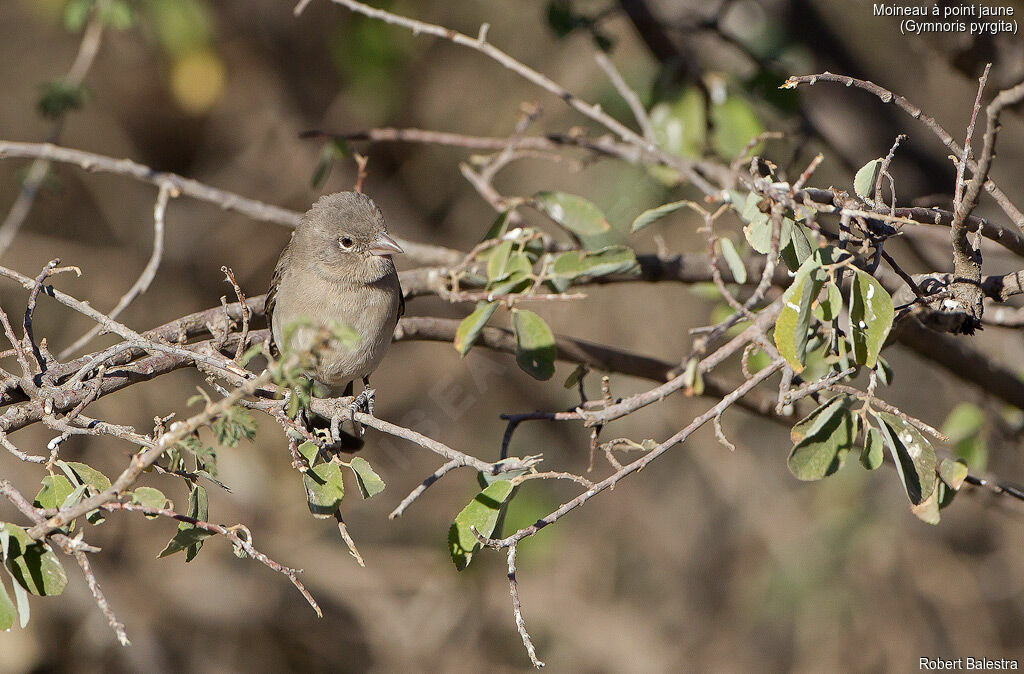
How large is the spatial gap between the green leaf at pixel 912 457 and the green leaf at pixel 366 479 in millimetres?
1370

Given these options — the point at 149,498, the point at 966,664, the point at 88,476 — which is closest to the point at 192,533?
the point at 149,498

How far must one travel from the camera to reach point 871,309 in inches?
87.8

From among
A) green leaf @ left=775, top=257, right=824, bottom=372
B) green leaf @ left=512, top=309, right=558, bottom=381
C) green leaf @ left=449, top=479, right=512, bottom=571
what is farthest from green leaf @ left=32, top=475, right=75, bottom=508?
green leaf @ left=775, top=257, right=824, bottom=372

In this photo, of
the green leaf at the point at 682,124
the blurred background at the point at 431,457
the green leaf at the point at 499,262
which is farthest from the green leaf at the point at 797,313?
the blurred background at the point at 431,457

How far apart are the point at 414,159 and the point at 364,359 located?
474 centimetres

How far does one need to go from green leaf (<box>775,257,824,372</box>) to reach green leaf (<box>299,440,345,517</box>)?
1.23 meters

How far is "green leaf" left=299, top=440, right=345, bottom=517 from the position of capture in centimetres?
250

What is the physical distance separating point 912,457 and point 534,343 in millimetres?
1166

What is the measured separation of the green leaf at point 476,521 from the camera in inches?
99.7

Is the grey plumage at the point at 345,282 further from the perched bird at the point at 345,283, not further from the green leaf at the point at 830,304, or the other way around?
the green leaf at the point at 830,304

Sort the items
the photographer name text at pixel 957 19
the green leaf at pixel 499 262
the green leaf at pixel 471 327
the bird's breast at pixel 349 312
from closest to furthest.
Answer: the green leaf at pixel 471 327 → the green leaf at pixel 499 262 → the bird's breast at pixel 349 312 → the photographer name text at pixel 957 19

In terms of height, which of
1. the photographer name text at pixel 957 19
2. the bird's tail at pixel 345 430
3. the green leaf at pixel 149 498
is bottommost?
the bird's tail at pixel 345 430

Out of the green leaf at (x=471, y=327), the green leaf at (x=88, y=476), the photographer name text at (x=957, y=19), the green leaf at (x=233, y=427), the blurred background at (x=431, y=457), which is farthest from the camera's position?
the blurred background at (x=431, y=457)

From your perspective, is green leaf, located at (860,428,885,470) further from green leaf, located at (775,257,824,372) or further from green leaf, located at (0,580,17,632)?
green leaf, located at (0,580,17,632)
